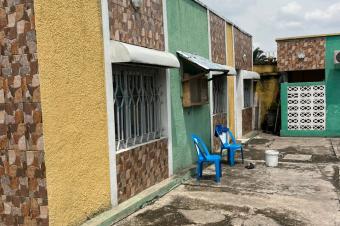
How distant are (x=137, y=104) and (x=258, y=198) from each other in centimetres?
243

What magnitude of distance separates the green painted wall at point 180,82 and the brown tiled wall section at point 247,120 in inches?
174

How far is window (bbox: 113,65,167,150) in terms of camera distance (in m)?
5.84

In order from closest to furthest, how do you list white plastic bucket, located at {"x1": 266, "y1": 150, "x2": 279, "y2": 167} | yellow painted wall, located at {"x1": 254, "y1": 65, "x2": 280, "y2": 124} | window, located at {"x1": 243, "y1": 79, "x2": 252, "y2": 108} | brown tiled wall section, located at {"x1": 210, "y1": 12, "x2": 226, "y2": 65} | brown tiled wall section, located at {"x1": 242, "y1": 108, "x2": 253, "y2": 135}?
white plastic bucket, located at {"x1": 266, "y1": 150, "x2": 279, "y2": 167} < brown tiled wall section, located at {"x1": 210, "y1": 12, "x2": 226, "y2": 65} < brown tiled wall section, located at {"x1": 242, "y1": 108, "x2": 253, "y2": 135} < window, located at {"x1": 243, "y1": 79, "x2": 252, "y2": 108} < yellow painted wall, located at {"x1": 254, "y1": 65, "x2": 280, "y2": 124}

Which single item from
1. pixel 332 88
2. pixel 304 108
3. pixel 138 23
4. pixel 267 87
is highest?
pixel 138 23

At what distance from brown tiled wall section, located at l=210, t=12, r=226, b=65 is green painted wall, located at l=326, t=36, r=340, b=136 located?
4279 millimetres

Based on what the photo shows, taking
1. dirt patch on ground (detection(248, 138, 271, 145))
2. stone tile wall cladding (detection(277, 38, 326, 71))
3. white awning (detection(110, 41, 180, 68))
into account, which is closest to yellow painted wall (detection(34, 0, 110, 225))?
white awning (detection(110, 41, 180, 68))

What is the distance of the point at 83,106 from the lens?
4750mm

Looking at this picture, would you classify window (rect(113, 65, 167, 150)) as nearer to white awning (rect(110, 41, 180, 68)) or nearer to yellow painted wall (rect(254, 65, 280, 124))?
white awning (rect(110, 41, 180, 68))

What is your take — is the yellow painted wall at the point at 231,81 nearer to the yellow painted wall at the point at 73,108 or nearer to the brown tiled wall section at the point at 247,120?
the brown tiled wall section at the point at 247,120

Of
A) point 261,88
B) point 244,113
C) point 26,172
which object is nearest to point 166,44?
point 26,172

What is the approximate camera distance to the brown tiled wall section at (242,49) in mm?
13422

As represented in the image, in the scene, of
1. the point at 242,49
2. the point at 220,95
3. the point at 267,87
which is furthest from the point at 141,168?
the point at 267,87

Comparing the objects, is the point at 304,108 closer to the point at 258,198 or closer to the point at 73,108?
the point at 258,198

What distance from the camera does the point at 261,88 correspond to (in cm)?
1611
